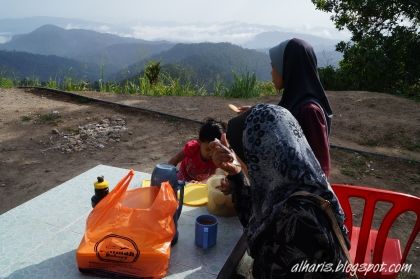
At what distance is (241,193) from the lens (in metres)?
1.77

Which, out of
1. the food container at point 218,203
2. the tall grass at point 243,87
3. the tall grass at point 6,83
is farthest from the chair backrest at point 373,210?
the tall grass at point 6,83

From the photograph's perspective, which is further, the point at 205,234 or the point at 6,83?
the point at 6,83

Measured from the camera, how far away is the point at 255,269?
147cm

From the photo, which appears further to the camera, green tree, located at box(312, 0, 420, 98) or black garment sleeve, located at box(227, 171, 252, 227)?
green tree, located at box(312, 0, 420, 98)

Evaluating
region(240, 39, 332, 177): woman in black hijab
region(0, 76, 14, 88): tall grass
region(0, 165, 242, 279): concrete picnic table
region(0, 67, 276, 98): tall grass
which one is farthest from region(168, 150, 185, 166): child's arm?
region(0, 76, 14, 88): tall grass

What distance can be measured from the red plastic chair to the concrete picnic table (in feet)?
2.76

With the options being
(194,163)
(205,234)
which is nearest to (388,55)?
(194,163)

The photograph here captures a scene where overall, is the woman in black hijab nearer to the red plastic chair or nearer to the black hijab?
the black hijab

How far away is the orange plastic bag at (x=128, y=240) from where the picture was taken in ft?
4.97

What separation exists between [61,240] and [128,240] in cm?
51

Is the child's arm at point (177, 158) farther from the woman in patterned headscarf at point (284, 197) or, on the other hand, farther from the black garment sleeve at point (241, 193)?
the woman in patterned headscarf at point (284, 197)

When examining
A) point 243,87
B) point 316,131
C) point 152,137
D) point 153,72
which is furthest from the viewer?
point 153,72

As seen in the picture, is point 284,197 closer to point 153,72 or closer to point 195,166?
point 195,166

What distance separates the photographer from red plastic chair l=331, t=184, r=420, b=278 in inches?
84.8
